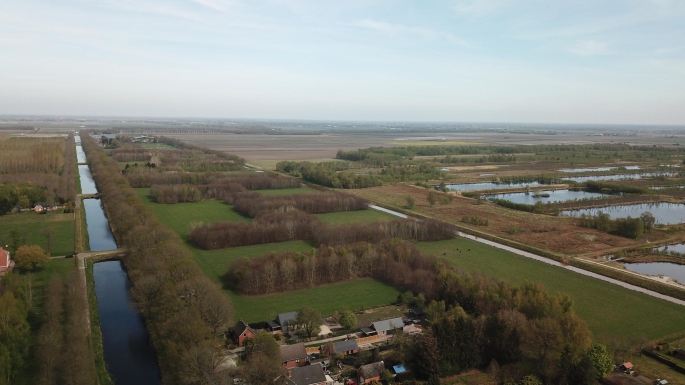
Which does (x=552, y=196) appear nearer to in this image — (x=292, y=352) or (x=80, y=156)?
(x=292, y=352)

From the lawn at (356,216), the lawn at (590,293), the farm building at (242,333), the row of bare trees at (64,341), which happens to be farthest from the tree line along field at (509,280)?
the lawn at (356,216)

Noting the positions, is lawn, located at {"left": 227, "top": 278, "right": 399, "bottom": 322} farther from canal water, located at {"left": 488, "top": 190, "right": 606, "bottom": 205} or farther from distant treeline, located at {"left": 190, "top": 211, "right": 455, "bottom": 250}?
canal water, located at {"left": 488, "top": 190, "right": 606, "bottom": 205}

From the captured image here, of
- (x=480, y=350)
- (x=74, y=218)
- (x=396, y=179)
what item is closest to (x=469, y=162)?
(x=396, y=179)

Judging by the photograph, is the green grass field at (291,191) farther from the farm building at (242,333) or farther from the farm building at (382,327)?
the farm building at (242,333)

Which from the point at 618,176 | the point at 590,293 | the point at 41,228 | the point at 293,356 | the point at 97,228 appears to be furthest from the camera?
the point at 618,176

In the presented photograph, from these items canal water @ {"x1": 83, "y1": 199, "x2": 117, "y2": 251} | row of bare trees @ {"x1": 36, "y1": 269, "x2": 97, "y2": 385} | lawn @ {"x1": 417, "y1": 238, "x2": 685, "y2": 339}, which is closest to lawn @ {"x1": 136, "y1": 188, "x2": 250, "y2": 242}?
canal water @ {"x1": 83, "y1": 199, "x2": 117, "y2": 251}

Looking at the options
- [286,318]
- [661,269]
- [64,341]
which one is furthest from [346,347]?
[661,269]

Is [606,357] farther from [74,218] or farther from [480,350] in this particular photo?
[74,218]
